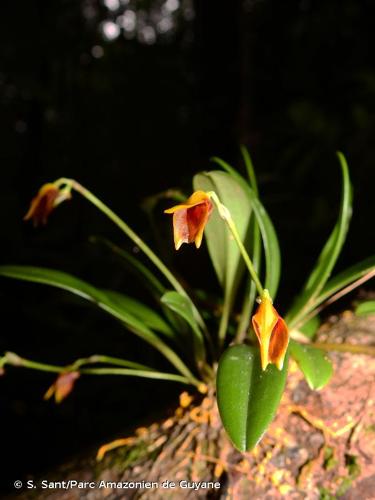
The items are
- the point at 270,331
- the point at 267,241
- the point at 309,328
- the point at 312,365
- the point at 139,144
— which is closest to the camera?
the point at 270,331

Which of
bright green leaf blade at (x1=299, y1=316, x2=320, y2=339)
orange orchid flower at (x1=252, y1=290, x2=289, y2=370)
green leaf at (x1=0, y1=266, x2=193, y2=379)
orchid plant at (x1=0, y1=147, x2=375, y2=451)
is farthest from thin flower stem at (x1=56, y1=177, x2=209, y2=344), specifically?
orange orchid flower at (x1=252, y1=290, x2=289, y2=370)

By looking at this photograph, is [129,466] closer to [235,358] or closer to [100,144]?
[235,358]

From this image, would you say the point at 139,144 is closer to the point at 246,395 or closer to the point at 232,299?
the point at 232,299

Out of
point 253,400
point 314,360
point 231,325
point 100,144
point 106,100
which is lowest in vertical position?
point 100,144

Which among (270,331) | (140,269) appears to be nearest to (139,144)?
(140,269)

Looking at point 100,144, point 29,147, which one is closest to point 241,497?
point 29,147
